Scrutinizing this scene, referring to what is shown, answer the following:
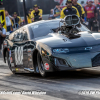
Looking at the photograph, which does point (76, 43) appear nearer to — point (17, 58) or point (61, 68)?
point (61, 68)

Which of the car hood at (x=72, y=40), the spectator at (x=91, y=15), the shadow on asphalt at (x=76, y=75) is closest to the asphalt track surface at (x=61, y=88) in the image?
the shadow on asphalt at (x=76, y=75)

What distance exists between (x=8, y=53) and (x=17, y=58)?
96 cm

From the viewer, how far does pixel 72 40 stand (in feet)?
22.5

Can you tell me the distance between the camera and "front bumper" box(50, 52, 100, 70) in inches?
258

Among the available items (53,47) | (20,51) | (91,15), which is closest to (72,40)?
(53,47)

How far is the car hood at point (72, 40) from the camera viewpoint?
6.69m

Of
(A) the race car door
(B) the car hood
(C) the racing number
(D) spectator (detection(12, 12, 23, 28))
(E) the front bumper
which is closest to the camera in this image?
(E) the front bumper

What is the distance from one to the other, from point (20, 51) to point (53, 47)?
155cm

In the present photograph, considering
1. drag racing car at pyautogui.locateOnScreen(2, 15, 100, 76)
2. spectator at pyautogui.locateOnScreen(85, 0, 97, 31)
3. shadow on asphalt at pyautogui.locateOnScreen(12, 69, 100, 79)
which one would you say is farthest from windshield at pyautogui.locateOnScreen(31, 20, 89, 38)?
spectator at pyautogui.locateOnScreen(85, 0, 97, 31)

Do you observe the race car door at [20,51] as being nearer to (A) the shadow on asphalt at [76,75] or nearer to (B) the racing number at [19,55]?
(B) the racing number at [19,55]

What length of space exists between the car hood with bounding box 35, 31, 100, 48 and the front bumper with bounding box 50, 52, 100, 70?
0.67 feet

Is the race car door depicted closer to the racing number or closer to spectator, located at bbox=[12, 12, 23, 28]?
the racing number

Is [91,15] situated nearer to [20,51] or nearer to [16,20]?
[16,20]

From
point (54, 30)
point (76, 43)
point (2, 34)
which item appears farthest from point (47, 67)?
point (2, 34)
